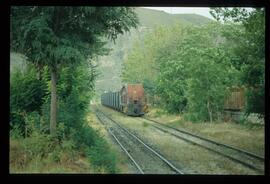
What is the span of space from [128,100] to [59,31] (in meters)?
2.46

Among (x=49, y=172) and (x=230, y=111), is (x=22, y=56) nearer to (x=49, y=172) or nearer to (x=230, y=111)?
Answer: (x=49, y=172)

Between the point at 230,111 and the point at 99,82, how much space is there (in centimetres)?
252

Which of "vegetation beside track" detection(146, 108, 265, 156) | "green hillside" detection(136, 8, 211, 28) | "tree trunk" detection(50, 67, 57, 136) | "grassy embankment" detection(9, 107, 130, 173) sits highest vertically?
"green hillside" detection(136, 8, 211, 28)

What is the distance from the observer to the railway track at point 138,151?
6.62m

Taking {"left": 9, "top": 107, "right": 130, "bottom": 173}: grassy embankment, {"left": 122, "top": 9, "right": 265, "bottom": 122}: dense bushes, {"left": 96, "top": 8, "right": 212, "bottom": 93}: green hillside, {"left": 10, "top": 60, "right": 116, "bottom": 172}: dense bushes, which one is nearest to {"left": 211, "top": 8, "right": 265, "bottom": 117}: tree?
{"left": 122, "top": 9, "right": 265, "bottom": 122}: dense bushes

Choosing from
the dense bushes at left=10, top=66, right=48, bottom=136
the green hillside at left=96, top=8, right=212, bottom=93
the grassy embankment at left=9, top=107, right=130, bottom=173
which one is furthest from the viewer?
the green hillside at left=96, top=8, right=212, bottom=93

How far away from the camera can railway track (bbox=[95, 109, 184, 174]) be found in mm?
6620

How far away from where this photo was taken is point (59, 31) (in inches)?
280

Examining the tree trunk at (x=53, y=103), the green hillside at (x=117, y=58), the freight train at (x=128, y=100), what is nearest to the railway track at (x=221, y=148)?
the freight train at (x=128, y=100)

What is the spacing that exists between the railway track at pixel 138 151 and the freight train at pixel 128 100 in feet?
1.42

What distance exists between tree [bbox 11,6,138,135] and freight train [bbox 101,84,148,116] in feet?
3.32

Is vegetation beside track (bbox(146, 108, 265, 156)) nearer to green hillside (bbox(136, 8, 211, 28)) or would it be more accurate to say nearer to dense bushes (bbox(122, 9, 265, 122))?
dense bushes (bbox(122, 9, 265, 122))
